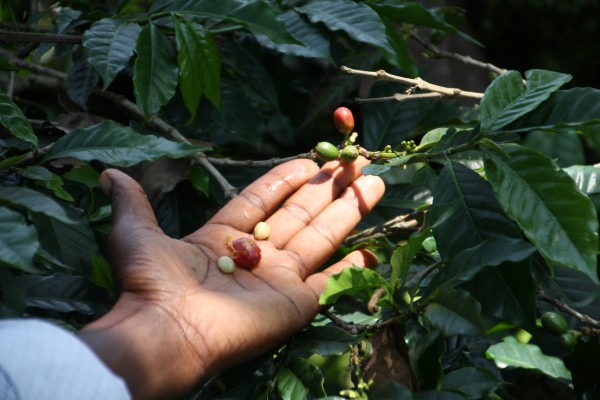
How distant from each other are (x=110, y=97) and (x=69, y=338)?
996mm

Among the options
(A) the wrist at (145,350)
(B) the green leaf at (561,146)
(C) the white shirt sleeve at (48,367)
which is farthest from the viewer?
(B) the green leaf at (561,146)

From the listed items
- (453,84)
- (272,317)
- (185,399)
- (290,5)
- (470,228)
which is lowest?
(453,84)

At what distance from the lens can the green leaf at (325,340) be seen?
3.95 feet

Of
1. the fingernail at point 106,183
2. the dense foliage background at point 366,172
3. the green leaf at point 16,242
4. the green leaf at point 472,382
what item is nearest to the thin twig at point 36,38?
the dense foliage background at point 366,172

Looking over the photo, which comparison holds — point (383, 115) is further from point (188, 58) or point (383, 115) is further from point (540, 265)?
point (540, 265)

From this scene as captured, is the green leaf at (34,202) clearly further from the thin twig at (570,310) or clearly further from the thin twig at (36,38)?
the thin twig at (570,310)

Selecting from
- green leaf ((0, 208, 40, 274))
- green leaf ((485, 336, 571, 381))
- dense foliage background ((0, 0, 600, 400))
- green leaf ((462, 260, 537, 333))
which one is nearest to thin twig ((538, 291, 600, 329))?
dense foliage background ((0, 0, 600, 400))

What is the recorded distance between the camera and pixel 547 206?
114cm

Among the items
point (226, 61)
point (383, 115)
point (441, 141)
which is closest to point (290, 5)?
point (226, 61)

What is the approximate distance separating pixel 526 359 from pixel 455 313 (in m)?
0.58

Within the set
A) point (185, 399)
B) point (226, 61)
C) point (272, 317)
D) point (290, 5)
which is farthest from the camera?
point (226, 61)

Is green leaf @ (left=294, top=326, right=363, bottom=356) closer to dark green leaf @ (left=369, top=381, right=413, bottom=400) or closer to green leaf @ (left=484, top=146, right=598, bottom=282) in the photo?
dark green leaf @ (left=369, top=381, right=413, bottom=400)

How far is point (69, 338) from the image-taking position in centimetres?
99

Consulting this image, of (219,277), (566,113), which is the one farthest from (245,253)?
(566,113)
